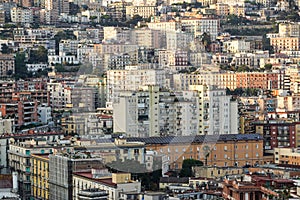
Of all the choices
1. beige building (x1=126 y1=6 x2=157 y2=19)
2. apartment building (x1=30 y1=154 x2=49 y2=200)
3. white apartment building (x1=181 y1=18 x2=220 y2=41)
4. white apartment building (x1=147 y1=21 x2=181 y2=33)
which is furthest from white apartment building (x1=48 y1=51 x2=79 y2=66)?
apartment building (x1=30 y1=154 x2=49 y2=200)

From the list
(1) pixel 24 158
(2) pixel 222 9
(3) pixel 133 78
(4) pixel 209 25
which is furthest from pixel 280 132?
(2) pixel 222 9

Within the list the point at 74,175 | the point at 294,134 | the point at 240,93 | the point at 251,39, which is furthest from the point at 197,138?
the point at 251,39

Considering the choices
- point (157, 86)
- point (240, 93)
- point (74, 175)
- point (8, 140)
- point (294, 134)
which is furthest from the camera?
point (240, 93)

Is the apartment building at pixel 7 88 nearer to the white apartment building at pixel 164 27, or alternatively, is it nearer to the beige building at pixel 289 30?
the white apartment building at pixel 164 27

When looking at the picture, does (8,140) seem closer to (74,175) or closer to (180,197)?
(74,175)

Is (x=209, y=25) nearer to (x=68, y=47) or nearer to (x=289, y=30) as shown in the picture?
(x=289, y=30)

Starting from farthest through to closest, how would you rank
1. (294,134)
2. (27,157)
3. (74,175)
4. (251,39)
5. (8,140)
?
(251,39)
(294,134)
(8,140)
(27,157)
(74,175)

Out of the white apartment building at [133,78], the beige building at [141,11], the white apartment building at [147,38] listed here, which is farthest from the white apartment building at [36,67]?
the white apartment building at [147,38]
